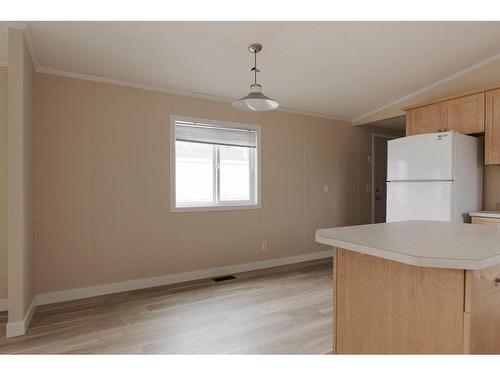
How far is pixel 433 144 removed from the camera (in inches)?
128

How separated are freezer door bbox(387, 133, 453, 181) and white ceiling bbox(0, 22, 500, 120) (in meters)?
0.84

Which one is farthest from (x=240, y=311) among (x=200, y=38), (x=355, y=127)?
(x=355, y=127)

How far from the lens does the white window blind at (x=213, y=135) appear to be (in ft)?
11.9

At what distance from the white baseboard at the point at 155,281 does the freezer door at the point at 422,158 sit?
1879mm

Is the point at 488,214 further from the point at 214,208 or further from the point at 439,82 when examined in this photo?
the point at 214,208

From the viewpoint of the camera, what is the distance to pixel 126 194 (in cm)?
326

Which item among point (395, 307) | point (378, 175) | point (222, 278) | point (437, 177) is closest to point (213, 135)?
point (222, 278)

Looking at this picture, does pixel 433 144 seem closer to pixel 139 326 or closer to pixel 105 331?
pixel 139 326

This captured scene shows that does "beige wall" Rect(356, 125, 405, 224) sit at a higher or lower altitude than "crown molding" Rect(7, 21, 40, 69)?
lower

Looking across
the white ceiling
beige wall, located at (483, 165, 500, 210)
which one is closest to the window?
the white ceiling

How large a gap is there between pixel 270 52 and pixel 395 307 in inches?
97.0

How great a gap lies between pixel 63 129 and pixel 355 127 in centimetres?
435

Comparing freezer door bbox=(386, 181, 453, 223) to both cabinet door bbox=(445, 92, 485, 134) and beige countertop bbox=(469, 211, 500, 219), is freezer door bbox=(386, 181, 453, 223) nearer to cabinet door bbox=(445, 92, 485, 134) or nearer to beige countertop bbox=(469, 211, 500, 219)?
beige countertop bbox=(469, 211, 500, 219)

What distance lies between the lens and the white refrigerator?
3119 mm
